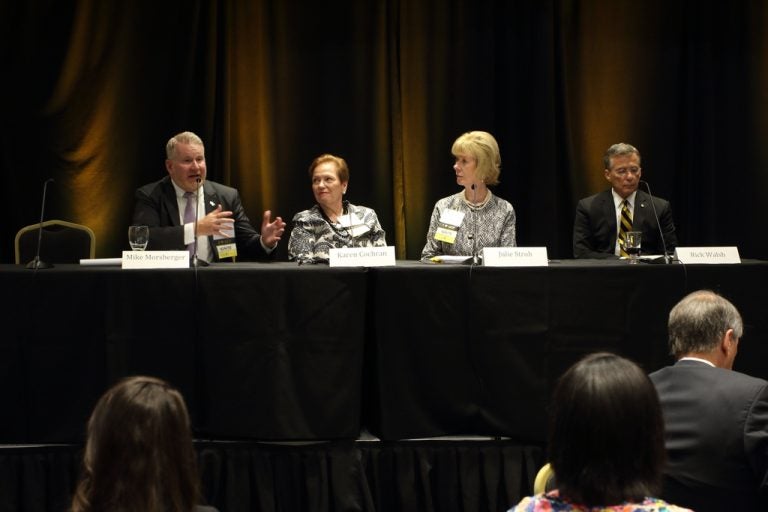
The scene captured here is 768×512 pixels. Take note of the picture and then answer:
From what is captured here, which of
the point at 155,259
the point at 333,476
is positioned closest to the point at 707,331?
the point at 333,476

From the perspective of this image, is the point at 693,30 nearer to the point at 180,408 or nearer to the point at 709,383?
the point at 709,383

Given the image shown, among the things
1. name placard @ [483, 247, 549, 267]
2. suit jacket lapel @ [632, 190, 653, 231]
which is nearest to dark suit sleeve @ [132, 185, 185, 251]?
name placard @ [483, 247, 549, 267]

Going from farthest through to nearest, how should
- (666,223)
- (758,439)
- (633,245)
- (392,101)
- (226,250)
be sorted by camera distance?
(392,101) → (666,223) → (226,250) → (633,245) → (758,439)

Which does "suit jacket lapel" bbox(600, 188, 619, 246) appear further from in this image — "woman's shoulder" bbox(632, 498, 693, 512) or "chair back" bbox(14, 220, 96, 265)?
"woman's shoulder" bbox(632, 498, 693, 512)

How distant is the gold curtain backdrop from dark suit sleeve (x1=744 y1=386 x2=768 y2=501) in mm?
3328

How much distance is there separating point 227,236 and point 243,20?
1848mm

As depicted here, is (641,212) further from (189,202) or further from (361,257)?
(189,202)

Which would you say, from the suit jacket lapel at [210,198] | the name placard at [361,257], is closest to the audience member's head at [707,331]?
the name placard at [361,257]

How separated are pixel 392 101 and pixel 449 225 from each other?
146cm

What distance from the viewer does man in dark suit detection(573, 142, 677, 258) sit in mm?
4793

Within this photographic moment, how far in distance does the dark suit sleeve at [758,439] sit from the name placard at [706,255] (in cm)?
151

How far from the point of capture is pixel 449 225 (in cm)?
423

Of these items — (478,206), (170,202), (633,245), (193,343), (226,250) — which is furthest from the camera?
(478,206)

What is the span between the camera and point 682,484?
2223 millimetres
